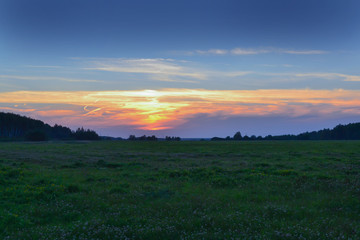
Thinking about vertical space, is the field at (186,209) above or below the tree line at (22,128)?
below

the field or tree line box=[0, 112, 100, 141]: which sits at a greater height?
tree line box=[0, 112, 100, 141]

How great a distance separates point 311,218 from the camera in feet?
37.2

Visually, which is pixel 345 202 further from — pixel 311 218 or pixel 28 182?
pixel 28 182

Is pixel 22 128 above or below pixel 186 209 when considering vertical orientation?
above

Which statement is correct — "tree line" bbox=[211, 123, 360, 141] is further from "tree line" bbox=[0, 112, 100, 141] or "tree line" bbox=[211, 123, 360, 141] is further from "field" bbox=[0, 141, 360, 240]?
"field" bbox=[0, 141, 360, 240]

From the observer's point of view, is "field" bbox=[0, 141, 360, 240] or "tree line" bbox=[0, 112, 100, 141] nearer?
"field" bbox=[0, 141, 360, 240]

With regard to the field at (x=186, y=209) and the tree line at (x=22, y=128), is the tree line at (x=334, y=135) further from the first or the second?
the field at (x=186, y=209)

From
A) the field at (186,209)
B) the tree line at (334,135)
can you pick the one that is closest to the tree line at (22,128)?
the tree line at (334,135)

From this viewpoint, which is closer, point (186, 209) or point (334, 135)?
point (186, 209)

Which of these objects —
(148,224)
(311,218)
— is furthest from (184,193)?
(311,218)

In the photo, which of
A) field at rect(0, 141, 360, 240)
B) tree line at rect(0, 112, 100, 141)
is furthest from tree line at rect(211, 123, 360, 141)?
field at rect(0, 141, 360, 240)

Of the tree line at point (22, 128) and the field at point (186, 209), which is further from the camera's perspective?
the tree line at point (22, 128)

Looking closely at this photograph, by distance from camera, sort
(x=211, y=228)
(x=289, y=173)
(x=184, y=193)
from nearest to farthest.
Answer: (x=211, y=228), (x=184, y=193), (x=289, y=173)

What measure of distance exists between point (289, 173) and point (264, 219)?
1339 centimetres
